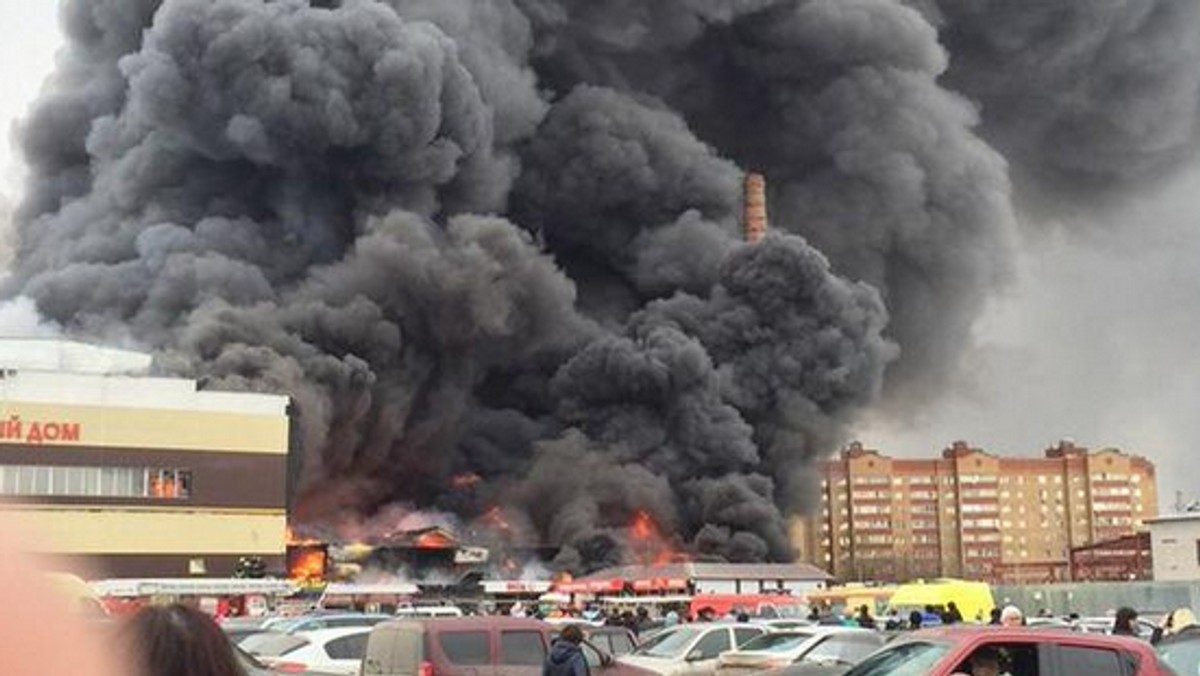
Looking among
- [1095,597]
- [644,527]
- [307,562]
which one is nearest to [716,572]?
[644,527]

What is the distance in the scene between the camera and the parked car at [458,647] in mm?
12695

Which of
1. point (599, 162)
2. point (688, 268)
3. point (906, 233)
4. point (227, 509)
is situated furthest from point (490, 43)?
point (227, 509)

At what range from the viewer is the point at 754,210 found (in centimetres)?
7331

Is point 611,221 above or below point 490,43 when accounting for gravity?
below

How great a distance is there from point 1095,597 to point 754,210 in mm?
34495

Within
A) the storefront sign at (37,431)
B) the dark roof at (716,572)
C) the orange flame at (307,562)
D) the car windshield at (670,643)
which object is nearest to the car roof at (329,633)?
the car windshield at (670,643)

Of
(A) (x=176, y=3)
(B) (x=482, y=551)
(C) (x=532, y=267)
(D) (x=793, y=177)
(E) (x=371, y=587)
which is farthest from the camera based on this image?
(D) (x=793, y=177)

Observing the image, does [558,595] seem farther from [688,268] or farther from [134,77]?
[134,77]

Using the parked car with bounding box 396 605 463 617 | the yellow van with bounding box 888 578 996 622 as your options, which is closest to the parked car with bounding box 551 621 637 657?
the parked car with bounding box 396 605 463 617

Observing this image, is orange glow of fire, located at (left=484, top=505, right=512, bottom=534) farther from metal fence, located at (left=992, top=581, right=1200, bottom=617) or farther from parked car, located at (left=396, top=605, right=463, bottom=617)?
parked car, located at (left=396, top=605, right=463, bottom=617)

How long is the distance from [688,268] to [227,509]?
27.2 meters

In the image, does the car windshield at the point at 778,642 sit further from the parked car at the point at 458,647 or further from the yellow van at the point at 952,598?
the yellow van at the point at 952,598

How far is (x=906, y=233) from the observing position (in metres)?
74.3

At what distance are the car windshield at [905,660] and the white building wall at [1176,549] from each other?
42.9m
